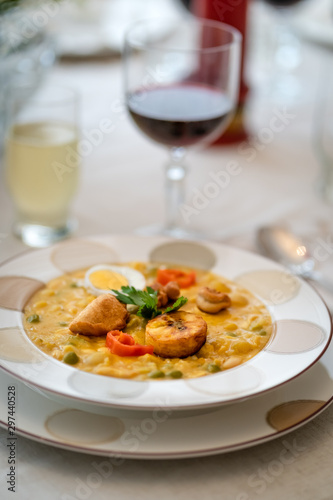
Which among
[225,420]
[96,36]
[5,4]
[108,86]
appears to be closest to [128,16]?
[96,36]

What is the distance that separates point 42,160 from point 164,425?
0.92m

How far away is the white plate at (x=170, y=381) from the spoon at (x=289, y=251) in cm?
21

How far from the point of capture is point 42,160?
70.7 inches

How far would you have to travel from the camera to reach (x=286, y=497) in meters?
1.03

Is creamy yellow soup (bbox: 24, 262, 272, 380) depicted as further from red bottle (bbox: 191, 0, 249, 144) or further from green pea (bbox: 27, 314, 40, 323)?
red bottle (bbox: 191, 0, 249, 144)

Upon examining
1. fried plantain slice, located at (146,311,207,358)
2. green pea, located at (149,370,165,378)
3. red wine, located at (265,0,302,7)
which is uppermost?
red wine, located at (265,0,302,7)

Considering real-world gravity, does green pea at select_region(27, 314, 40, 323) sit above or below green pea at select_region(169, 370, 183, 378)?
below

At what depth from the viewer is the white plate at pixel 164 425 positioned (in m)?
1.03

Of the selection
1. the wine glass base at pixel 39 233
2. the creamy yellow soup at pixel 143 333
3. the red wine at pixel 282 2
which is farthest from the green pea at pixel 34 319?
the red wine at pixel 282 2

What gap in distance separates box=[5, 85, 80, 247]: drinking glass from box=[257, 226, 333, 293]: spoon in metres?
0.52

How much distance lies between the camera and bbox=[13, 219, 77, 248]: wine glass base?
182 centimetres

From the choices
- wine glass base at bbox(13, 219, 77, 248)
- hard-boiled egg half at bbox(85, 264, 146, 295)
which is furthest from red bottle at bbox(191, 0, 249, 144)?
hard-boiled egg half at bbox(85, 264, 146, 295)

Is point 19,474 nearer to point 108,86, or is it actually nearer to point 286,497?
point 286,497

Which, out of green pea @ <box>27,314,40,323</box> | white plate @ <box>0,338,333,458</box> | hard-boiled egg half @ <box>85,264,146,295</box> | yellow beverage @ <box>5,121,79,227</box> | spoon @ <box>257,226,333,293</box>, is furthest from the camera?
yellow beverage @ <box>5,121,79,227</box>
